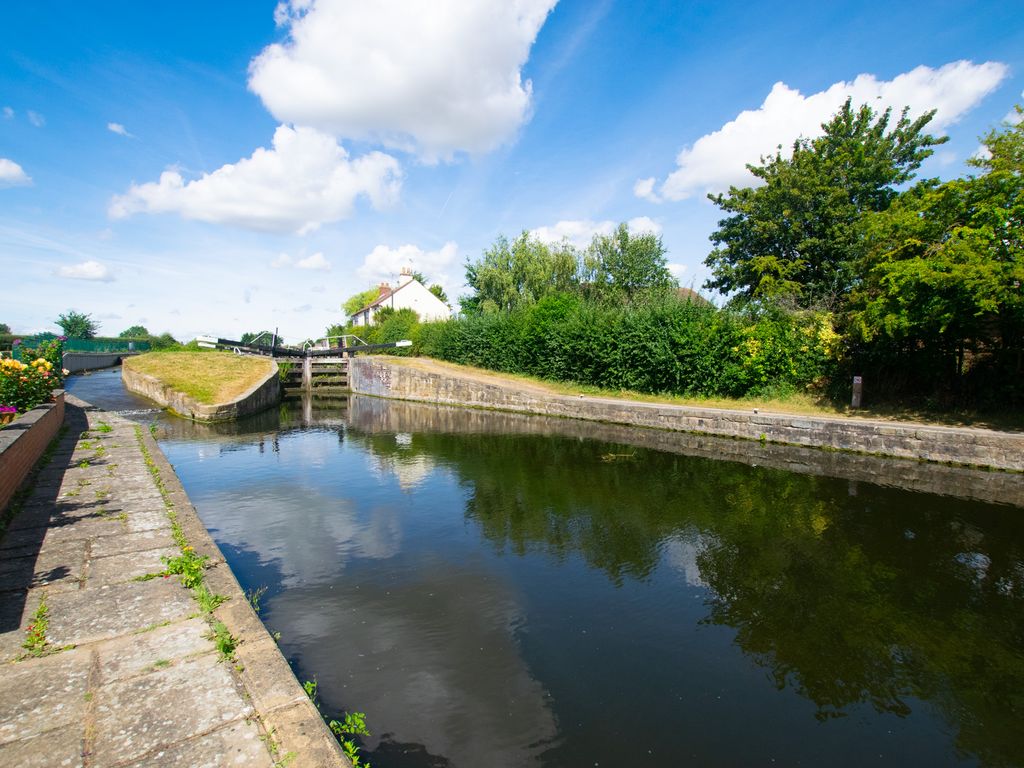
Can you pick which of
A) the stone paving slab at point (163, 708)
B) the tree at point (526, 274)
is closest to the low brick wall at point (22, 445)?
the stone paving slab at point (163, 708)

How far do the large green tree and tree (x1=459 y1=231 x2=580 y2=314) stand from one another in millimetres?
24179

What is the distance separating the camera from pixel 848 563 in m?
6.46

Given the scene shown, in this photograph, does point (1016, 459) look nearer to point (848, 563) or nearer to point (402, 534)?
point (848, 563)

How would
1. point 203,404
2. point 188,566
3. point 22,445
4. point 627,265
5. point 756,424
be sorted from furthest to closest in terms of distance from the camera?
point 627,265 < point 203,404 < point 756,424 < point 22,445 < point 188,566

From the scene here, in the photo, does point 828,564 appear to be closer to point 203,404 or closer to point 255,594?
point 255,594

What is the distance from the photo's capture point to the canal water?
12.1ft

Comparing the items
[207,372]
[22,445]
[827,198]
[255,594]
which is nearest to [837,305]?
[827,198]

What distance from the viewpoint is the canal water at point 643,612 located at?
368cm

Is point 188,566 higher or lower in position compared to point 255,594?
higher

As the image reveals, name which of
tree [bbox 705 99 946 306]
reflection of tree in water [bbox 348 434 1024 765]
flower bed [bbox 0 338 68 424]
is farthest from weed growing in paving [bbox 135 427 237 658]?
tree [bbox 705 99 946 306]

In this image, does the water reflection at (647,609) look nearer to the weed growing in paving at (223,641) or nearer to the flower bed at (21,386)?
the weed growing in paving at (223,641)

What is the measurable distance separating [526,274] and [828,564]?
33.7 metres

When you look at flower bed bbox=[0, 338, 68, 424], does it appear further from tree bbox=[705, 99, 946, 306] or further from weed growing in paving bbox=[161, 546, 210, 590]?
tree bbox=[705, 99, 946, 306]

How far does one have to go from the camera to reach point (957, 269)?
37.2ft
